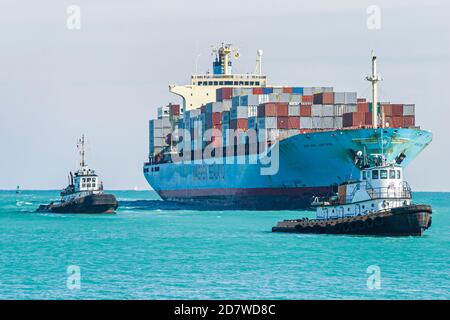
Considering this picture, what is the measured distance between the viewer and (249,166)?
280ft

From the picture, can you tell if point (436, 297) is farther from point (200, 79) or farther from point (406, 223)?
point (200, 79)

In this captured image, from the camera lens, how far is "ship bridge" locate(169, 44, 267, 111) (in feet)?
358

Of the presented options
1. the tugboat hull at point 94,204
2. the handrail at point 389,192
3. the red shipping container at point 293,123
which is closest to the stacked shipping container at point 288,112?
the red shipping container at point 293,123

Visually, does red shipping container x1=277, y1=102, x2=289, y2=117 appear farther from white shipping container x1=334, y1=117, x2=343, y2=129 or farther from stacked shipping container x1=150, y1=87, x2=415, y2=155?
white shipping container x1=334, y1=117, x2=343, y2=129

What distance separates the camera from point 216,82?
110062mm

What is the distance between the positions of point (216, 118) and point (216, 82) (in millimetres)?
18967

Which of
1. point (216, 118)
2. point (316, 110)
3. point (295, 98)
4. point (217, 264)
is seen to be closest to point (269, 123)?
point (316, 110)

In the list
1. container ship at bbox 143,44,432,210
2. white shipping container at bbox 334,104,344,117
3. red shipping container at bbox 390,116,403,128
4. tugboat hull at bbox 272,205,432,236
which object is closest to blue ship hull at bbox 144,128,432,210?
container ship at bbox 143,44,432,210

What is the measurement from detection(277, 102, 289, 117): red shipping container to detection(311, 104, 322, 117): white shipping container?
6.47 feet

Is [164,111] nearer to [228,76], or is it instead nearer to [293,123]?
[228,76]

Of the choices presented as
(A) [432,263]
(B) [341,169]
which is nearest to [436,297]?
(A) [432,263]

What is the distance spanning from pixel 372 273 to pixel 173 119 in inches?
3035

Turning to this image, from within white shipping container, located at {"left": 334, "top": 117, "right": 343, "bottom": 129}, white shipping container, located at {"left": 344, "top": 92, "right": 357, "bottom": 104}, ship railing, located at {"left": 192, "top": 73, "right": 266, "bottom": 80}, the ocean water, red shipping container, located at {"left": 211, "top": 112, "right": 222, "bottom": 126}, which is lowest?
the ocean water

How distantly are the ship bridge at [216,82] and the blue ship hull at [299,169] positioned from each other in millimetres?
11257
